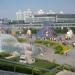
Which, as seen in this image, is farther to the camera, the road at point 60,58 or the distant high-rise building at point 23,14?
the distant high-rise building at point 23,14

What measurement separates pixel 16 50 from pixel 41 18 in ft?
86.7

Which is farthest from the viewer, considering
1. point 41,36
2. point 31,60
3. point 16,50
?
point 41,36

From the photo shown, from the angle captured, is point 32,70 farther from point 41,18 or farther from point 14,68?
point 41,18

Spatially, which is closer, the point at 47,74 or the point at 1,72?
the point at 1,72

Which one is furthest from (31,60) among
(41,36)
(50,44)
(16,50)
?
(41,36)

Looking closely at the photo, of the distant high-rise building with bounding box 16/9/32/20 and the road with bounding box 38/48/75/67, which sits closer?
the road with bounding box 38/48/75/67

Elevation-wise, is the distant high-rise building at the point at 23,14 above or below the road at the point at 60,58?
above

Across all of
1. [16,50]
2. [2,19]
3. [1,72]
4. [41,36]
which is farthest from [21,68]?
[2,19]

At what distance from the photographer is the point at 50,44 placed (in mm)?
12172

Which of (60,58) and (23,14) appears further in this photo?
(23,14)

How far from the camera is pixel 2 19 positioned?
28250 mm

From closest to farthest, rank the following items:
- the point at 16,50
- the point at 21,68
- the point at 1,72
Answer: the point at 1,72 → the point at 21,68 → the point at 16,50

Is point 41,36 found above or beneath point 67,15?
beneath

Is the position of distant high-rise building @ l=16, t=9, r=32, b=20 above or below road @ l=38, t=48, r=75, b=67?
above
